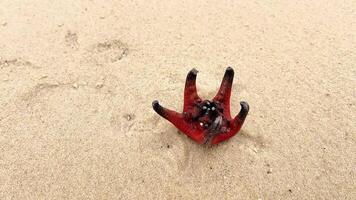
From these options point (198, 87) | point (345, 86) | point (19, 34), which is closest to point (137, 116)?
point (198, 87)

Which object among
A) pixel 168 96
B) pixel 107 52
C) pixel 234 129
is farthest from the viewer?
pixel 107 52

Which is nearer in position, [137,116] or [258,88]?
[137,116]

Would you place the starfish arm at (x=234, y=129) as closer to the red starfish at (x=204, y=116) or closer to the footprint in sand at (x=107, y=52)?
the red starfish at (x=204, y=116)

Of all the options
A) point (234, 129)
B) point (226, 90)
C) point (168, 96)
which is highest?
point (226, 90)

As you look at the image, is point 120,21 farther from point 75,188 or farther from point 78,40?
point 75,188

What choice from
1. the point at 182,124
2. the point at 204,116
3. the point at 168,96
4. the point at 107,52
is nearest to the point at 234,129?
the point at 204,116

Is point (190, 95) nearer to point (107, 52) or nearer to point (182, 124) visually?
point (182, 124)

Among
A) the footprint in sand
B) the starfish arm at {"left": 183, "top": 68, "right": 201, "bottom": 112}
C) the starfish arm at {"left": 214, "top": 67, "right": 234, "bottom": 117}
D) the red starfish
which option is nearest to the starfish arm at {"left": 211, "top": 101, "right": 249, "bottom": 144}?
the red starfish
